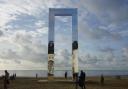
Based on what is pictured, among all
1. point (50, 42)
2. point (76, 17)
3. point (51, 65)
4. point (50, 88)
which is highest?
point (76, 17)

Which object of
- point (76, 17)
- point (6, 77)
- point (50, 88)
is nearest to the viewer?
point (6, 77)

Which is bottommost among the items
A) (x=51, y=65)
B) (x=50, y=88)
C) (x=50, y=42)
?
(x=50, y=88)

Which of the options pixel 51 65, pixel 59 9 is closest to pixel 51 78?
pixel 51 65

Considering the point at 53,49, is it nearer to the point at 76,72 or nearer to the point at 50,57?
the point at 50,57

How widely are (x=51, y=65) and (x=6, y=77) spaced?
51.1 ft

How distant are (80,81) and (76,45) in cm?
1419

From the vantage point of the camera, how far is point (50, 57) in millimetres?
49125

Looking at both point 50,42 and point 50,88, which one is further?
point 50,42

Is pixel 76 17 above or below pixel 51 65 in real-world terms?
above

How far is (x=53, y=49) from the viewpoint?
49.6m

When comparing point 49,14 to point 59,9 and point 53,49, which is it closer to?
point 59,9

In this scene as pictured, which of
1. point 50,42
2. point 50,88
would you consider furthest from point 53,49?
point 50,88

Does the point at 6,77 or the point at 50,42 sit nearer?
the point at 6,77

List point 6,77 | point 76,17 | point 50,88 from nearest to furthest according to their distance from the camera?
1. point 6,77
2. point 50,88
3. point 76,17
